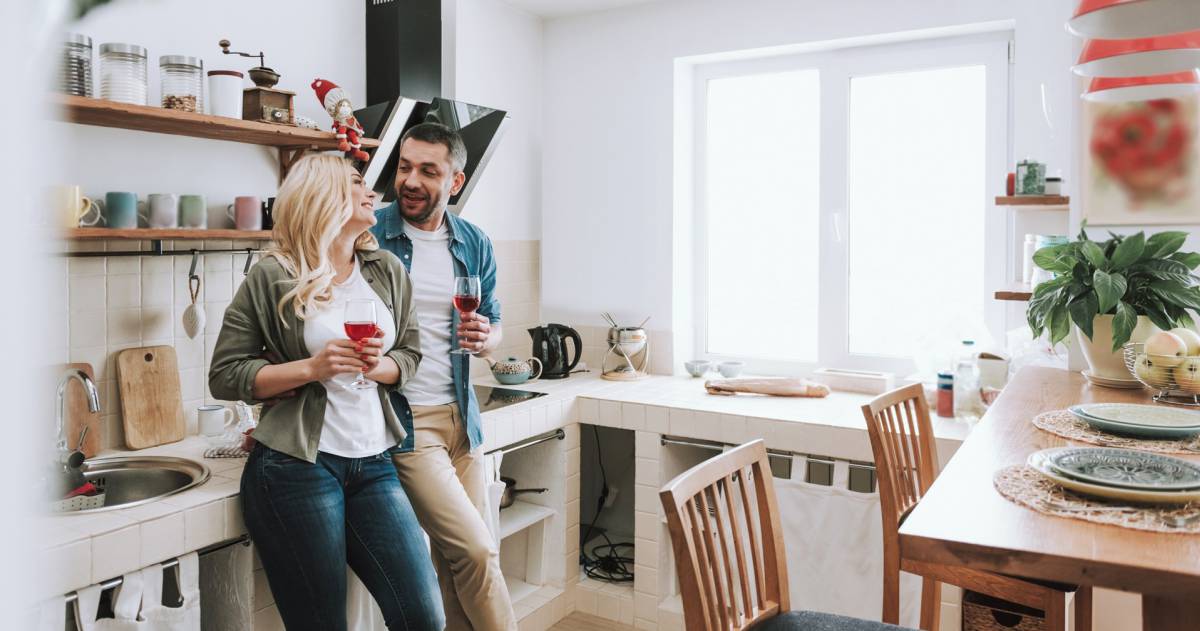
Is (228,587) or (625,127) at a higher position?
(625,127)

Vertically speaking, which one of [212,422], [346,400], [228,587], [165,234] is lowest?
[228,587]

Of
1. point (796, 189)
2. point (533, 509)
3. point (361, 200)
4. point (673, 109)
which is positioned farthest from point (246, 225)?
point (796, 189)

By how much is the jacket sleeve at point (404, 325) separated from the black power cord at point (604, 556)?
1521 mm

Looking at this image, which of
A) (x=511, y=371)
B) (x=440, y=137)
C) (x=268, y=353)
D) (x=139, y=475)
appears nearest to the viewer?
(x=268, y=353)

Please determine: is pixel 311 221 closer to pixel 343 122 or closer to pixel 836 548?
pixel 343 122

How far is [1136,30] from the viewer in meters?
1.50

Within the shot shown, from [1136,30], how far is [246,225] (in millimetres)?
2147

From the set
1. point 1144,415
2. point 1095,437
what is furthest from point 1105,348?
point 1095,437

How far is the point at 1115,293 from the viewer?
1.92 metres

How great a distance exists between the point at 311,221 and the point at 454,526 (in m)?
0.79

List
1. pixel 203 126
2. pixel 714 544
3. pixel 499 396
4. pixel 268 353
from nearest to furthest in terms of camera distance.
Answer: pixel 714 544 → pixel 268 353 → pixel 203 126 → pixel 499 396

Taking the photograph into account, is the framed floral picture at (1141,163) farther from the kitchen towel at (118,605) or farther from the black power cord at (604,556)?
the kitchen towel at (118,605)

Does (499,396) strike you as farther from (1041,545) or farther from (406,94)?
(1041,545)

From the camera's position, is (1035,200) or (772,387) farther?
(772,387)
